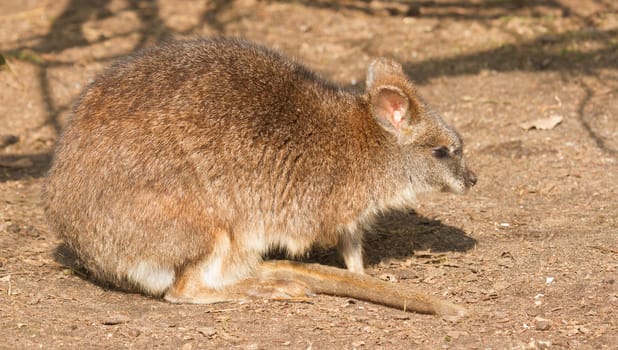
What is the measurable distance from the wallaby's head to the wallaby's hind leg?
103 centimetres

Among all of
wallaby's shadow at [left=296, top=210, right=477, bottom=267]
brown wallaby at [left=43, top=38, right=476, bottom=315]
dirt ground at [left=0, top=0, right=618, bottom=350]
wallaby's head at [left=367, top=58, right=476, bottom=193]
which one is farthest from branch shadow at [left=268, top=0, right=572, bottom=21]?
brown wallaby at [left=43, top=38, right=476, bottom=315]

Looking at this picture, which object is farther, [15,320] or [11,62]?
[11,62]

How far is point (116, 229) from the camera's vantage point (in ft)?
16.9

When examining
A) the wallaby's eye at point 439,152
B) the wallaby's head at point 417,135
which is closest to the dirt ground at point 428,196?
the wallaby's head at point 417,135

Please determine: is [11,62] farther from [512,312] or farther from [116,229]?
[512,312]

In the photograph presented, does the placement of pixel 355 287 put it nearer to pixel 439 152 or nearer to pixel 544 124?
pixel 439 152

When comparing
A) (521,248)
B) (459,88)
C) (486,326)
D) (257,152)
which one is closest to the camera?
(486,326)

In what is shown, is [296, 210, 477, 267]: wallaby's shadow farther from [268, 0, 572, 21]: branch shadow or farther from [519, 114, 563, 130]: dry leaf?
[268, 0, 572, 21]: branch shadow

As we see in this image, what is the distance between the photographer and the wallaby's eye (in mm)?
5719

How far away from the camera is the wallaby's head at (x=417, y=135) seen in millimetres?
5602

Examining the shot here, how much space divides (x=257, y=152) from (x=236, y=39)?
105 cm

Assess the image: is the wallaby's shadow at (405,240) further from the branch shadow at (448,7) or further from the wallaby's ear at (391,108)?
the branch shadow at (448,7)

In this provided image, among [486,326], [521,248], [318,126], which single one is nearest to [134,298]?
[318,126]

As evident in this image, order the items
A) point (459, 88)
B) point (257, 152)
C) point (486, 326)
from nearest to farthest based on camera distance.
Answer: point (486, 326), point (257, 152), point (459, 88)
